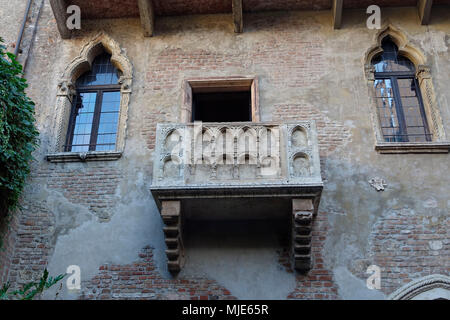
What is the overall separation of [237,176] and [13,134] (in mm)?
3434

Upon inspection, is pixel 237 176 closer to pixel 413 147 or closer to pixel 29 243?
pixel 413 147

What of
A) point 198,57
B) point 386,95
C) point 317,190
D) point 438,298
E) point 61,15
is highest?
point 61,15

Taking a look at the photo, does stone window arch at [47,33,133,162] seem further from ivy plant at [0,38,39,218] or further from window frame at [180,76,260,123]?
window frame at [180,76,260,123]

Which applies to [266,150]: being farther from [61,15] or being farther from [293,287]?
[61,15]

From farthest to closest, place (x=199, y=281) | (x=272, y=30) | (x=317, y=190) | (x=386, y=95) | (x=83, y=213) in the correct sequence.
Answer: (x=272, y=30), (x=386, y=95), (x=83, y=213), (x=199, y=281), (x=317, y=190)

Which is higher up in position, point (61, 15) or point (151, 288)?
point (61, 15)

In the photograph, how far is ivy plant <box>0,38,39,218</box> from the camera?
7.29 metres

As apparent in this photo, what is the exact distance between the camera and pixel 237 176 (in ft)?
22.8

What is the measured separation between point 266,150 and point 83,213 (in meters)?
3.00

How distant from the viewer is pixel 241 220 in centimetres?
756

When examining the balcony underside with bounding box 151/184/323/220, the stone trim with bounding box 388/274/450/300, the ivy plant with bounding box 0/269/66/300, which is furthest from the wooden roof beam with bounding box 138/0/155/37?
the stone trim with bounding box 388/274/450/300

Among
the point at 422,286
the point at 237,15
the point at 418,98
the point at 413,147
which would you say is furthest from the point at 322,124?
the point at 422,286

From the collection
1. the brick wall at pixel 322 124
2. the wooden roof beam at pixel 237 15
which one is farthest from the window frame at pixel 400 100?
the wooden roof beam at pixel 237 15

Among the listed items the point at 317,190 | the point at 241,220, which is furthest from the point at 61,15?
the point at 317,190
